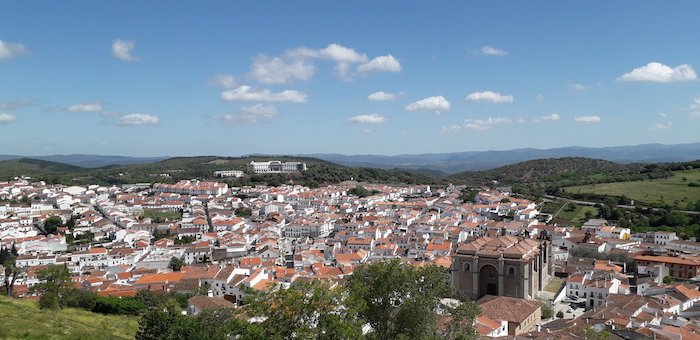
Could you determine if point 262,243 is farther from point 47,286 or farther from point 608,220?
point 608,220

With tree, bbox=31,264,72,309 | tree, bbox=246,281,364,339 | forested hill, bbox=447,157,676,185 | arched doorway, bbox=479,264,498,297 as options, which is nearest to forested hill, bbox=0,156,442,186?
forested hill, bbox=447,157,676,185

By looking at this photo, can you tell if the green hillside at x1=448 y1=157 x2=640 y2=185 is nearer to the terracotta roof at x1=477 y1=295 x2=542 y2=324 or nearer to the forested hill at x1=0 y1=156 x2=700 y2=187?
the forested hill at x1=0 y1=156 x2=700 y2=187

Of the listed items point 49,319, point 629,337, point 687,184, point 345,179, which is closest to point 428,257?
point 629,337

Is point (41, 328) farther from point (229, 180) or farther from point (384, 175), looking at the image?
point (384, 175)

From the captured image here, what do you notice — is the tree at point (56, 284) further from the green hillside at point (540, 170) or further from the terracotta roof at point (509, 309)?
the green hillside at point (540, 170)

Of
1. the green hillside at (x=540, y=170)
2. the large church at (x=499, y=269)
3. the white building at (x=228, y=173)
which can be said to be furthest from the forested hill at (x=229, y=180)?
the large church at (x=499, y=269)
